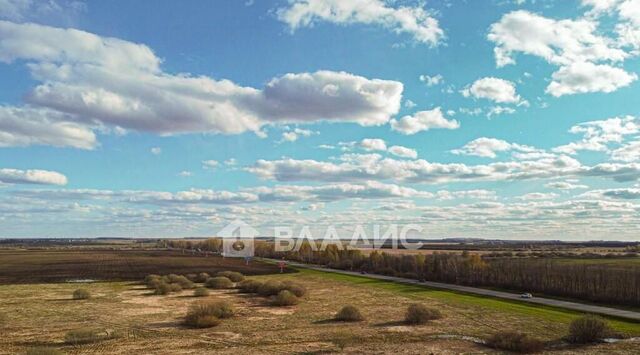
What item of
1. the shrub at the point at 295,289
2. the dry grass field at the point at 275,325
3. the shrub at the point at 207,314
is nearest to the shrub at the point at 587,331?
the dry grass field at the point at 275,325

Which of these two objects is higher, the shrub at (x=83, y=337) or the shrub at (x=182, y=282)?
the shrub at (x=83, y=337)

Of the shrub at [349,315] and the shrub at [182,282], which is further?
the shrub at [182,282]

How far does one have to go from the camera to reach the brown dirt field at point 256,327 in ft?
90.8

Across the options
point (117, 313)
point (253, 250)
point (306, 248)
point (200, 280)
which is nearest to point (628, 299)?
point (117, 313)

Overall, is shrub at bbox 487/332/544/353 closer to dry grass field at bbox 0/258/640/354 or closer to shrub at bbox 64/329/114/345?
dry grass field at bbox 0/258/640/354

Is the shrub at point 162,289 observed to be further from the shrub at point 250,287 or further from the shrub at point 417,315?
the shrub at point 417,315

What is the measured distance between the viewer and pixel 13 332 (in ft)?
106

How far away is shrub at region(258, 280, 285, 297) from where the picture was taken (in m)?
52.6

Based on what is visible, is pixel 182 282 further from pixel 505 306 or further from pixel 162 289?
pixel 505 306

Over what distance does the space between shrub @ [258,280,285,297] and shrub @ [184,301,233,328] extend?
48.0 ft

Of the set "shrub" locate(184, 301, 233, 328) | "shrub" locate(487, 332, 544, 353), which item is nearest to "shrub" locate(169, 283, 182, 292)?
"shrub" locate(184, 301, 233, 328)

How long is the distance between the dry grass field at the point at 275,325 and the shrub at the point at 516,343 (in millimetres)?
919

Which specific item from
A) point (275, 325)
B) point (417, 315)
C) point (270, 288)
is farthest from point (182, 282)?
point (417, 315)

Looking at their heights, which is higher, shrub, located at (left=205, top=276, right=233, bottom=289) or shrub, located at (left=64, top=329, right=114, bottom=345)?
shrub, located at (left=64, top=329, right=114, bottom=345)
